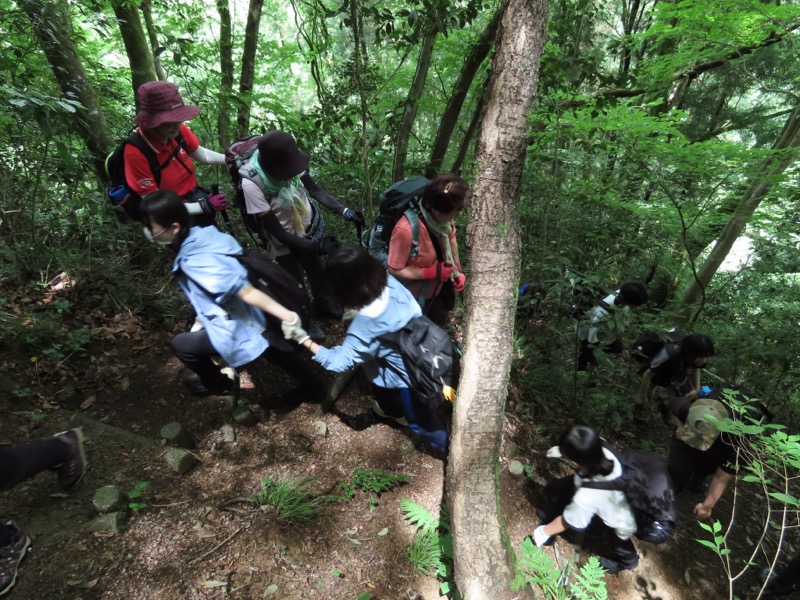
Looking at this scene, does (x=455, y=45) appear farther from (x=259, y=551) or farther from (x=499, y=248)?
(x=259, y=551)

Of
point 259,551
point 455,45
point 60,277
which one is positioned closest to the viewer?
point 259,551

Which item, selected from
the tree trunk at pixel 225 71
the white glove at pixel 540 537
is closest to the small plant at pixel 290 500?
the white glove at pixel 540 537

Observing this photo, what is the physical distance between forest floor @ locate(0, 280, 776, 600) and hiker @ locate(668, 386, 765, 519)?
0.60 meters

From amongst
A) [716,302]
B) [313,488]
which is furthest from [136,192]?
[716,302]

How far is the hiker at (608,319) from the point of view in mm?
3969

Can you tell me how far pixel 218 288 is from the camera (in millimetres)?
2457

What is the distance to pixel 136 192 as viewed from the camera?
2889mm

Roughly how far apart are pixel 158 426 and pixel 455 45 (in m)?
6.26

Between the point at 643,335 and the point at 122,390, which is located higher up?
the point at 643,335

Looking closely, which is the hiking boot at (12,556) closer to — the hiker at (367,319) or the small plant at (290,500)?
the small plant at (290,500)

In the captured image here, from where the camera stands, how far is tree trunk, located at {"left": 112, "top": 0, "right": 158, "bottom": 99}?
4254 mm

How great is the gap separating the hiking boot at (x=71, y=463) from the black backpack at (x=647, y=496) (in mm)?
3541

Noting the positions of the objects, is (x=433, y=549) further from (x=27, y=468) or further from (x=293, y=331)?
(x=27, y=468)

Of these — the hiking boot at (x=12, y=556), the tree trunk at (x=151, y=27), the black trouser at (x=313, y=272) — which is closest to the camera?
the hiking boot at (x=12, y=556)
